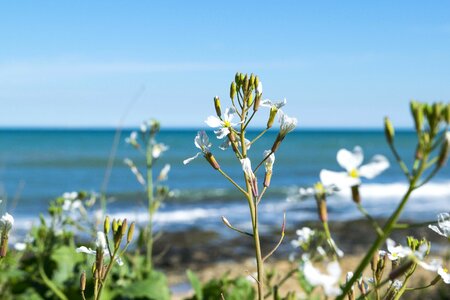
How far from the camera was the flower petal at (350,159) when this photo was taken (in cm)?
99

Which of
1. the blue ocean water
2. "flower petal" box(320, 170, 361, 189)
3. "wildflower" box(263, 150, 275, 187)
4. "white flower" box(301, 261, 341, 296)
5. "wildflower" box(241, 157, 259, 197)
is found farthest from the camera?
the blue ocean water

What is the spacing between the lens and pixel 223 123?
4.36 ft

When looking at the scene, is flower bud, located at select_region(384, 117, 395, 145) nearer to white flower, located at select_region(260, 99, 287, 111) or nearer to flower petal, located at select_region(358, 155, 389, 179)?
flower petal, located at select_region(358, 155, 389, 179)

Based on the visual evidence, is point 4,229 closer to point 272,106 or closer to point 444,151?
point 272,106

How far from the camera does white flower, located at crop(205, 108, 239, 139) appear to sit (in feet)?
4.27

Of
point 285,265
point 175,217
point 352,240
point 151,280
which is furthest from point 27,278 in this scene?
point 175,217

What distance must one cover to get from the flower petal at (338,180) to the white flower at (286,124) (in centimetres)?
39

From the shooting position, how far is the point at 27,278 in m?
3.31

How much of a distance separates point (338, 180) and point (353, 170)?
55 mm

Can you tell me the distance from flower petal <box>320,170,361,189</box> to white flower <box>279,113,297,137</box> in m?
0.39

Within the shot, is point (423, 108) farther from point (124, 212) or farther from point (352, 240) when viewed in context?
point (124, 212)

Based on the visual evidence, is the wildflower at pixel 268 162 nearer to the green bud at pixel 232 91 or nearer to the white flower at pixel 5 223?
the green bud at pixel 232 91

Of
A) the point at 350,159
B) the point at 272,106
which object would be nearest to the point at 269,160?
the point at 272,106

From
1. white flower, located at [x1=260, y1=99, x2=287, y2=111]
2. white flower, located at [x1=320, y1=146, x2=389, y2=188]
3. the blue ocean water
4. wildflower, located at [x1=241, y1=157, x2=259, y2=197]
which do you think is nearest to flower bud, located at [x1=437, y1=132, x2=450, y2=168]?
white flower, located at [x1=320, y1=146, x2=389, y2=188]
